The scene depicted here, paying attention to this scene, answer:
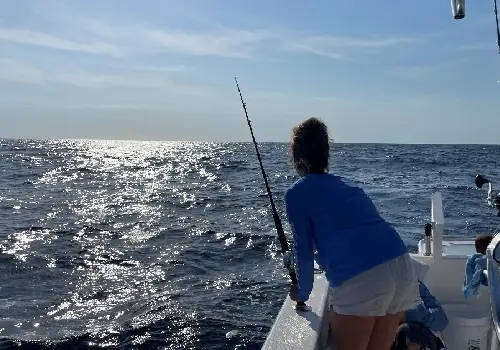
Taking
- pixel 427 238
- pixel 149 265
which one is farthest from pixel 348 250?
pixel 149 265

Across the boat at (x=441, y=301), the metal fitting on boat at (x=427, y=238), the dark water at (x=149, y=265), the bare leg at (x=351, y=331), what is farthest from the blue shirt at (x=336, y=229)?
the metal fitting on boat at (x=427, y=238)

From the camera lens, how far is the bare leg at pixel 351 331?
7.68ft

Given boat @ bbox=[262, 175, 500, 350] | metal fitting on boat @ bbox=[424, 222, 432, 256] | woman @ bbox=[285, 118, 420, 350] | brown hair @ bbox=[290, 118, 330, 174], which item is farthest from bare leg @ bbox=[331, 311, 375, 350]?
metal fitting on boat @ bbox=[424, 222, 432, 256]

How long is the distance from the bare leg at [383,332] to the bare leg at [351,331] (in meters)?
0.04

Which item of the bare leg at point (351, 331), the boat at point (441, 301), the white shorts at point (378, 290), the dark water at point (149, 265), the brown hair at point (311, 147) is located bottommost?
the dark water at point (149, 265)

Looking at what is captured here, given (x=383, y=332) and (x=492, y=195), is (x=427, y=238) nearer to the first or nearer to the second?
(x=492, y=195)

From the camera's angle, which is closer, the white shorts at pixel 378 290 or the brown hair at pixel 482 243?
the white shorts at pixel 378 290

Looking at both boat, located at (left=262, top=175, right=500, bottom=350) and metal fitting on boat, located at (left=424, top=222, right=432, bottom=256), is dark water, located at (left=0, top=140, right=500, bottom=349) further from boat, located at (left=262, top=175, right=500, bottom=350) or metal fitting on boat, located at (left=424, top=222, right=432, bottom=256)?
metal fitting on boat, located at (left=424, top=222, right=432, bottom=256)

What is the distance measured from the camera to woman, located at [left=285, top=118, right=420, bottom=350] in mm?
2264

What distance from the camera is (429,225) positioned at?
4348 millimetres

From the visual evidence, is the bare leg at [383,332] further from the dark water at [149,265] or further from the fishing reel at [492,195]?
the fishing reel at [492,195]

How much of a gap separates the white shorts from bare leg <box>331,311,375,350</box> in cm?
4

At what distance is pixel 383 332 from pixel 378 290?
29cm

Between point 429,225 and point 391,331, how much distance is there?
2.06 m
